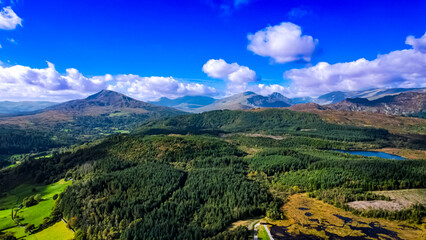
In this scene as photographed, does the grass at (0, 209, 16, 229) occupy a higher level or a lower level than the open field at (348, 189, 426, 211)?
lower

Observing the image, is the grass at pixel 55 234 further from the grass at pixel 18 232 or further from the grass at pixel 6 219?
the grass at pixel 6 219

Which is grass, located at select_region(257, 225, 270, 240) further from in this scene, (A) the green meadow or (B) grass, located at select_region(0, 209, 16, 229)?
(B) grass, located at select_region(0, 209, 16, 229)

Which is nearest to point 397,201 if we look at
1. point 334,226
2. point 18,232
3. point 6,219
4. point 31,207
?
point 334,226

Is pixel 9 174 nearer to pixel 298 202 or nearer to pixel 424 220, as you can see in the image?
pixel 298 202

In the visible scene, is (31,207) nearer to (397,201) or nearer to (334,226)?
(334,226)

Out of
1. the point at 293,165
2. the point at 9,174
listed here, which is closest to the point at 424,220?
the point at 293,165

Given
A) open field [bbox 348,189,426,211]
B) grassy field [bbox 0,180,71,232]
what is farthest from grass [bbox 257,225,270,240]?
grassy field [bbox 0,180,71,232]

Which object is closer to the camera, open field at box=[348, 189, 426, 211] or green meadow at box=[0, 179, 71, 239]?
open field at box=[348, 189, 426, 211]
